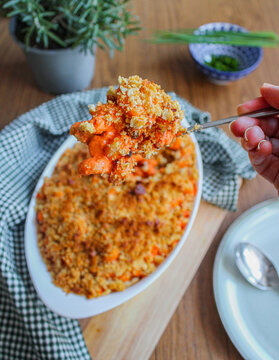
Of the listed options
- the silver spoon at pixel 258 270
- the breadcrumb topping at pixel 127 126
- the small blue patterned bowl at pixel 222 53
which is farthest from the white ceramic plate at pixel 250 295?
the small blue patterned bowl at pixel 222 53

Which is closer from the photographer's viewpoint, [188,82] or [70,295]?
[70,295]

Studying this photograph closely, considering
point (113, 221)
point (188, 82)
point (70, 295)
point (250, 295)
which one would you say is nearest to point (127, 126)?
point (113, 221)

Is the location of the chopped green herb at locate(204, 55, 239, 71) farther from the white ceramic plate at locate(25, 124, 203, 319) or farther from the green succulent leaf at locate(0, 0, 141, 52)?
the white ceramic plate at locate(25, 124, 203, 319)

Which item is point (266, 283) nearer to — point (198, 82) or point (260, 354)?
point (260, 354)

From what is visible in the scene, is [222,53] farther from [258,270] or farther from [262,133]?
[258,270]

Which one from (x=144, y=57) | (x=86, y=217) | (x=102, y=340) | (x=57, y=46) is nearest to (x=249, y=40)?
(x=144, y=57)
